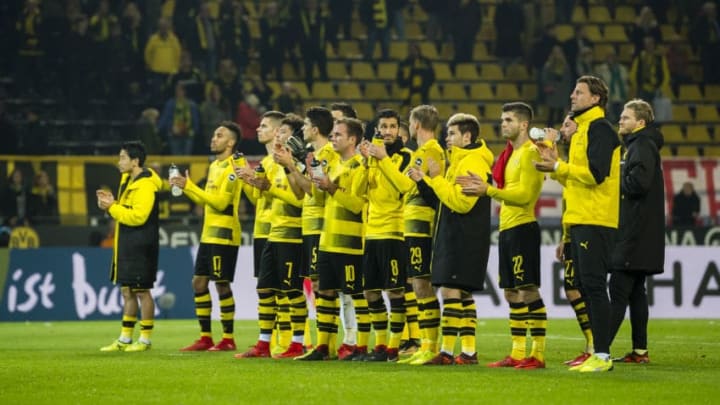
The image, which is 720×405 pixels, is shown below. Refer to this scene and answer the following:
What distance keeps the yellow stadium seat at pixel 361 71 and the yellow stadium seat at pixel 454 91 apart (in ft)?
5.53

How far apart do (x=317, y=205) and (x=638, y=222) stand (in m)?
3.08

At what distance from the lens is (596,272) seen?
11039 mm

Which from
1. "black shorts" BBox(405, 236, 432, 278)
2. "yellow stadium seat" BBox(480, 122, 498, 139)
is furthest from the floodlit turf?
"yellow stadium seat" BBox(480, 122, 498, 139)

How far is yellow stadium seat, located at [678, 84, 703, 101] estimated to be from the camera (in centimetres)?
3095

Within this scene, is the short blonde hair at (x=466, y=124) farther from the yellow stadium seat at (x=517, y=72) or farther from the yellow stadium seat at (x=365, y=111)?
the yellow stadium seat at (x=517, y=72)

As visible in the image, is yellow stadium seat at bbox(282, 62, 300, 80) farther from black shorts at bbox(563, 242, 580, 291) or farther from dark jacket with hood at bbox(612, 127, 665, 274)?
dark jacket with hood at bbox(612, 127, 665, 274)

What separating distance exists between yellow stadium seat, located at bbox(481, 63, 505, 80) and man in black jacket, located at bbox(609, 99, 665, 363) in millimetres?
18649

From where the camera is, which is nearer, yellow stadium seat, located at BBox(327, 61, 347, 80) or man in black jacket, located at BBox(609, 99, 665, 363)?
man in black jacket, located at BBox(609, 99, 665, 363)

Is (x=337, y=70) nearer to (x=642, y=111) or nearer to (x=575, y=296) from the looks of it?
(x=575, y=296)

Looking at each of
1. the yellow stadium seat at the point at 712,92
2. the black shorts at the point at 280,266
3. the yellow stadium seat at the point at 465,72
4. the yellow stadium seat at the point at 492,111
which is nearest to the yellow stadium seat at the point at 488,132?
the yellow stadium seat at the point at 492,111

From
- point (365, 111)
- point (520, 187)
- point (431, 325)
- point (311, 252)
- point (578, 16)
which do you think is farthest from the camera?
point (578, 16)

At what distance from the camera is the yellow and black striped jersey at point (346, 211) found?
12617mm

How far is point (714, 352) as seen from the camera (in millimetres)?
14039

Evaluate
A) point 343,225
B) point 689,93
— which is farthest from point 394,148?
point 689,93
